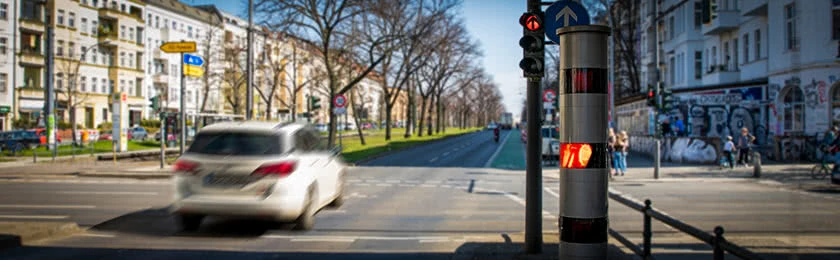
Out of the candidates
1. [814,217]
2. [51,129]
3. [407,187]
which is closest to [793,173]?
[814,217]

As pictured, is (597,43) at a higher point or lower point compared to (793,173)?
higher

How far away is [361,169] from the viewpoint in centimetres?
2353

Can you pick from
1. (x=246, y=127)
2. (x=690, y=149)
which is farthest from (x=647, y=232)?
(x=690, y=149)

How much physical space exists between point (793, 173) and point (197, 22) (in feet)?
226

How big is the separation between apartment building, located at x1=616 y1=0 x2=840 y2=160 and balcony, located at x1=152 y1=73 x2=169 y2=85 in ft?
158

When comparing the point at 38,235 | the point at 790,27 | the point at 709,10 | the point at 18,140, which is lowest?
the point at 38,235

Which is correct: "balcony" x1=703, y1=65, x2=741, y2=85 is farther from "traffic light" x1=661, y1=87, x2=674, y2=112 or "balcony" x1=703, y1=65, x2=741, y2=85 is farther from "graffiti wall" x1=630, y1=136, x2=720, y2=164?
"traffic light" x1=661, y1=87, x2=674, y2=112

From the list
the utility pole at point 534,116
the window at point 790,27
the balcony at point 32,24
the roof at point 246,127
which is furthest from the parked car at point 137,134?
the utility pole at point 534,116

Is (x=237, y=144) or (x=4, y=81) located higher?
(x=4, y=81)

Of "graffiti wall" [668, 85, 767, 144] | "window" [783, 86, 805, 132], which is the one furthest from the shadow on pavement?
"graffiti wall" [668, 85, 767, 144]

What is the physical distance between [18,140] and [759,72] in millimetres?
38106

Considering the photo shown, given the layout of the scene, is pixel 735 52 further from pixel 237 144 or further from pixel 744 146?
pixel 237 144

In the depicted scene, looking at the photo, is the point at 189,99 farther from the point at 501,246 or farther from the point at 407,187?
the point at 501,246

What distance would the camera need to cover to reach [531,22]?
7141 millimetres
